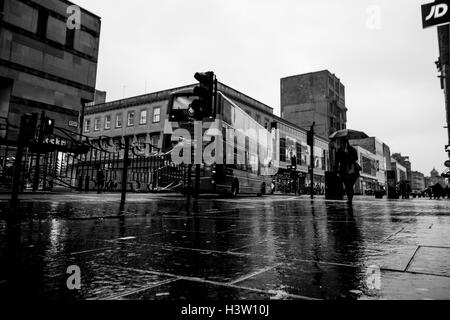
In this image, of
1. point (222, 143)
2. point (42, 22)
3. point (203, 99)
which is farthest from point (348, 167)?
point (42, 22)

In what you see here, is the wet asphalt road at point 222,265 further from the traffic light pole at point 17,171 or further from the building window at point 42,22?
the building window at point 42,22

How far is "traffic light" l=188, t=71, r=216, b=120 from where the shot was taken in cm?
658

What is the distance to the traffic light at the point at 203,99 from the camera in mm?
6582

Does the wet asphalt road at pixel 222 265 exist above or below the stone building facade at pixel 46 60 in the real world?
below

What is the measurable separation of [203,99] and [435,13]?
6.27 m

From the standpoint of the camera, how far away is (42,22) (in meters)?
18.2

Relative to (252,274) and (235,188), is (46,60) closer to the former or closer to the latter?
(235,188)

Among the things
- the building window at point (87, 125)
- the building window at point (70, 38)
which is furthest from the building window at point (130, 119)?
the building window at point (70, 38)

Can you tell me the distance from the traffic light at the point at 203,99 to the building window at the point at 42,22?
54.1 feet

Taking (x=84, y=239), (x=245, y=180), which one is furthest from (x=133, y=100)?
(x=84, y=239)

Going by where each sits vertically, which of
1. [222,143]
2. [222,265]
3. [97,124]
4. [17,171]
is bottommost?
[222,265]

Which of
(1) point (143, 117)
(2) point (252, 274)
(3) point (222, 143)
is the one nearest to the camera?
(2) point (252, 274)

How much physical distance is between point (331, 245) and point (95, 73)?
22185 mm

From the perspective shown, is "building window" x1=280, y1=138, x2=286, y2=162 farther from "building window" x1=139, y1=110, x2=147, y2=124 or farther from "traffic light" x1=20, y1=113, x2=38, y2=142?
"traffic light" x1=20, y1=113, x2=38, y2=142
